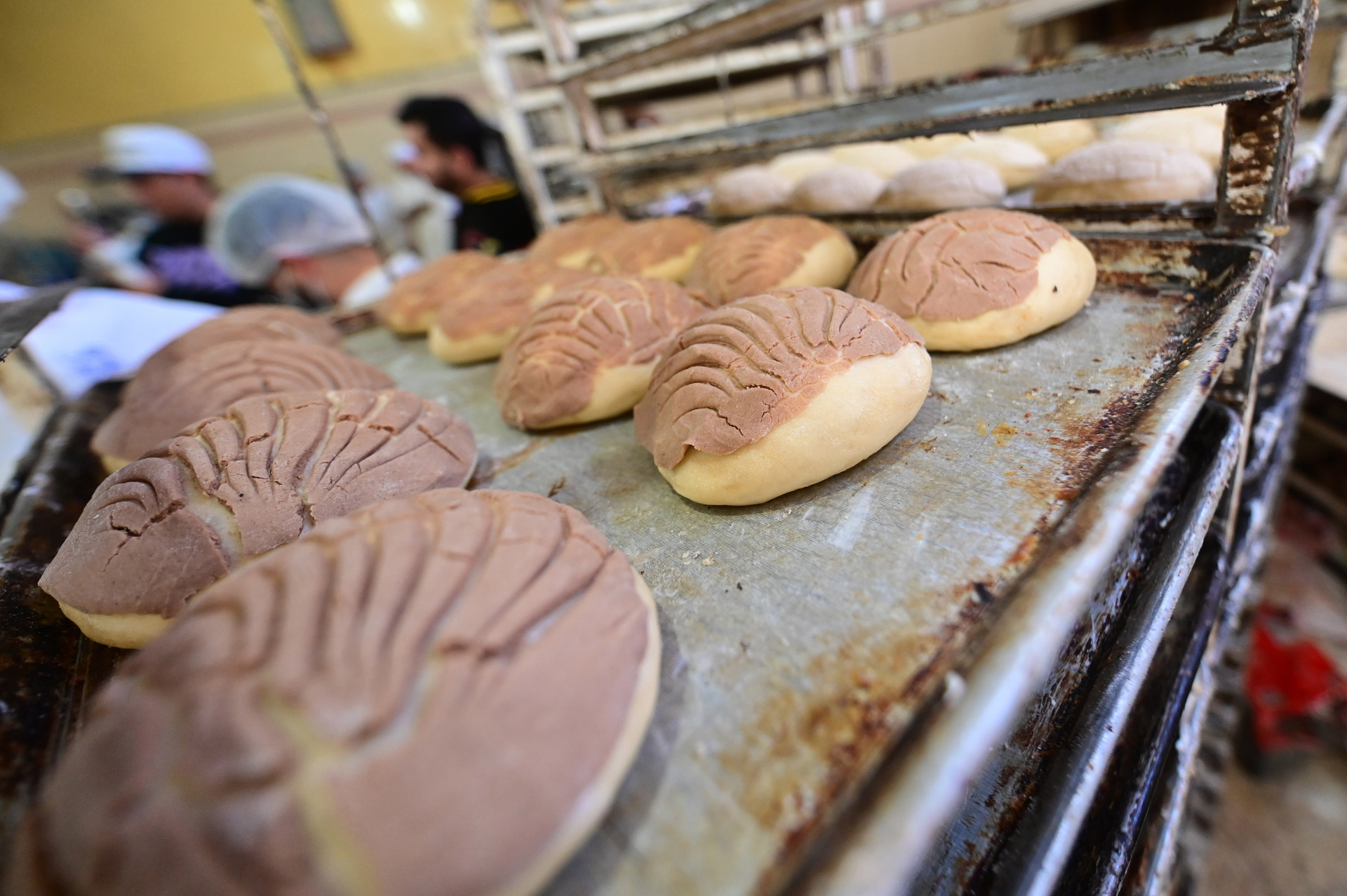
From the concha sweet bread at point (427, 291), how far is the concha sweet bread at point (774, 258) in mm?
1317

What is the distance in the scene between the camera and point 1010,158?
8.34ft

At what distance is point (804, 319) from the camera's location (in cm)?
→ 135

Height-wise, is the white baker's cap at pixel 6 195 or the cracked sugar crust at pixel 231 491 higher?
the white baker's cap at pixel 6 195

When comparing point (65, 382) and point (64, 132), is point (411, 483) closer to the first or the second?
point (65, 382)

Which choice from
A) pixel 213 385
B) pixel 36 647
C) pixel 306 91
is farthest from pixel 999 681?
pixel 306 91

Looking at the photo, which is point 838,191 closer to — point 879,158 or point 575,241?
point 879,158

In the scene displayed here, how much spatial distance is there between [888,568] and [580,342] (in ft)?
3.61

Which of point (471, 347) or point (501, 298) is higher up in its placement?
point (501, 298)

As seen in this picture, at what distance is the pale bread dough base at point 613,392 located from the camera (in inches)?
69.8

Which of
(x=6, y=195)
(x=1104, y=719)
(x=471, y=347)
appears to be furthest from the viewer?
(x=6, y=195)

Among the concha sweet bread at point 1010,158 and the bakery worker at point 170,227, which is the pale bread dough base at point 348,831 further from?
the bakery worker at point 170,227

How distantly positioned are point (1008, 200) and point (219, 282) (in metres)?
5.64

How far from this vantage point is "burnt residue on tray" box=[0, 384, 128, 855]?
1015mm

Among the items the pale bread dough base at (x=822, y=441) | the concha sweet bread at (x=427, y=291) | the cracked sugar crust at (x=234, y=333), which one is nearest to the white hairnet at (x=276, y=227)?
the concha sweet bread at (x=427, y=291)
